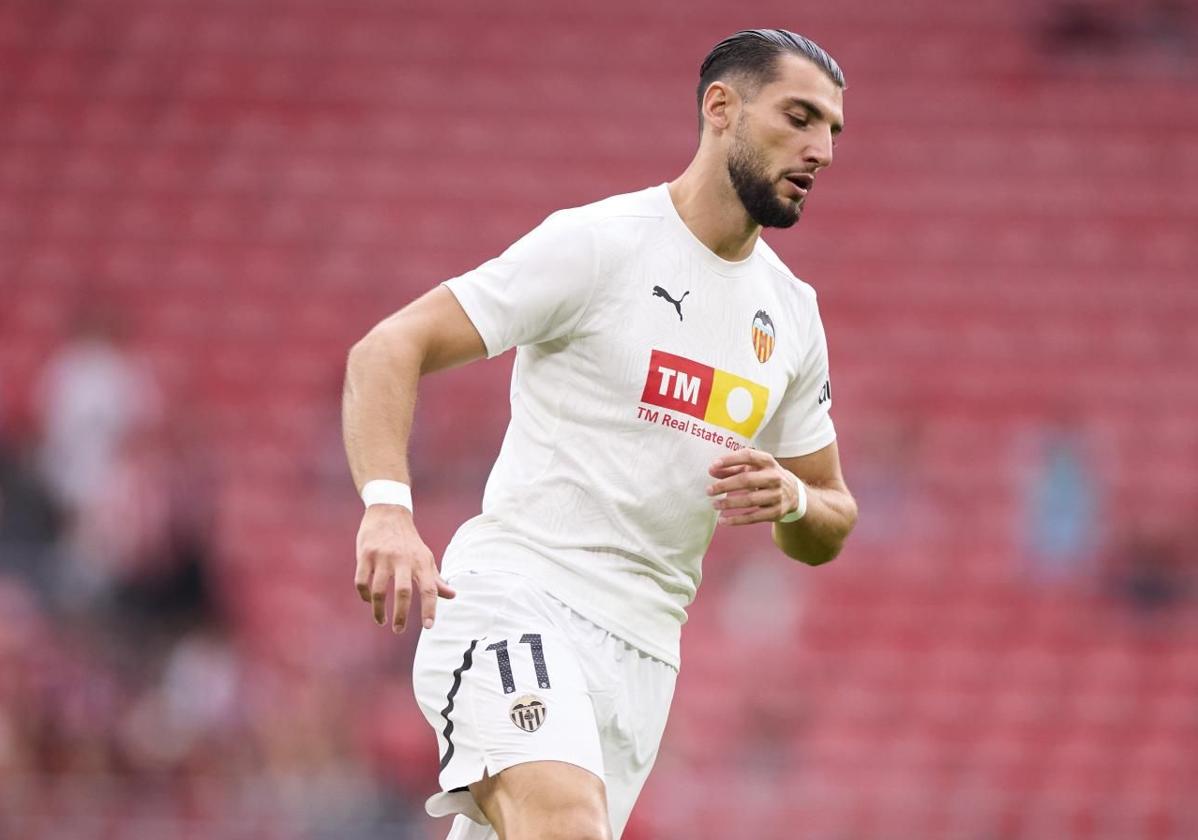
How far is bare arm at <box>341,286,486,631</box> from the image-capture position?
347cm

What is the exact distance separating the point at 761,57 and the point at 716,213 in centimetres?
35

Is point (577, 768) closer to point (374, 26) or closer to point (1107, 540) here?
point (1107, 540)

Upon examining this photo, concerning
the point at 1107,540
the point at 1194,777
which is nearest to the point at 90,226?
the point at 1107,540

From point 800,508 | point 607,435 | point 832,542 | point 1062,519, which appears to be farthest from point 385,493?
point 1062,519

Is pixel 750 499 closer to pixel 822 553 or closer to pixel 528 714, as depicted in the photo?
pixel 528 714

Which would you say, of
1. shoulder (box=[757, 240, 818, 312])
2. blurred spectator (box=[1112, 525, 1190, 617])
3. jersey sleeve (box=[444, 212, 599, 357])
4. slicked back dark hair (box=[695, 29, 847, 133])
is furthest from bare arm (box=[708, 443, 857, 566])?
blurred spectator (box=[1112, 525, 1190, 617])

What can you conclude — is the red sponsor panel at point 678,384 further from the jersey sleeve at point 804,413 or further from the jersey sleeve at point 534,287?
the jersey sleeve at point 804,413

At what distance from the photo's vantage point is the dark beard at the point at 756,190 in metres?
4.14

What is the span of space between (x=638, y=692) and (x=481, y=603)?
414 mm

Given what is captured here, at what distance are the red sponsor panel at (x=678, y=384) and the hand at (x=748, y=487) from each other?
0.31 m

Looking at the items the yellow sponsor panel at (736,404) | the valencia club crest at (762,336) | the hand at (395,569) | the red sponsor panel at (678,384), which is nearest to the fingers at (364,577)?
the hand at (395,569)

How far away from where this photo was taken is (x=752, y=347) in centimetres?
421

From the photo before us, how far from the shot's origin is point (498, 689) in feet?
12.6

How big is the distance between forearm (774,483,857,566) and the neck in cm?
59
